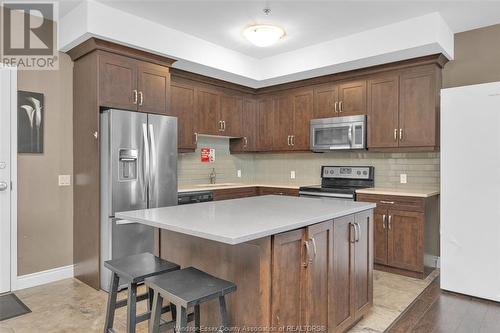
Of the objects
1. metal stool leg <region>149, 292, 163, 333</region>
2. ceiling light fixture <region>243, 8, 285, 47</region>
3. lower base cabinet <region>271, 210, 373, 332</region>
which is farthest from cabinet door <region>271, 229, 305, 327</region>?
ceiling light fixture <region>243, 8, 285, 47</region>

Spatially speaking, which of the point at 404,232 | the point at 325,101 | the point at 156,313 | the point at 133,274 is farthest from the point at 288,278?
the point at 325,101

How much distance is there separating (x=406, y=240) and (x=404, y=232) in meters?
0.09

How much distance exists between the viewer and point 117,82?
3.56 meters

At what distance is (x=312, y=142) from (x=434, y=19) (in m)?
2.04

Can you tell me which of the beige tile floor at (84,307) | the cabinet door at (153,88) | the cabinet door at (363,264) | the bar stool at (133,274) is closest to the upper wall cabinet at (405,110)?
the beige tile floor at (84,307)

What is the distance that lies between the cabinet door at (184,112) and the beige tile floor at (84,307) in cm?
205

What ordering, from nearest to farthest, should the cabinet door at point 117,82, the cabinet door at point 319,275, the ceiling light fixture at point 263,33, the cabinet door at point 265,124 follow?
1. the cabinet door at point 319,275
2. the ceiling light fixture at point 263,33
3. the cabinet door at point 117,82
4. the cabinet door at point 265,124

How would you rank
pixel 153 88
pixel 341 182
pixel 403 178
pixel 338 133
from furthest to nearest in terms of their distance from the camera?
pixel 341 182 → pixel 338 133 → pixel 403 178 → pixel 153 88

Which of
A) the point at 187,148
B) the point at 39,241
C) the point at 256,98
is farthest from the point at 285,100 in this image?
the point at 39,241

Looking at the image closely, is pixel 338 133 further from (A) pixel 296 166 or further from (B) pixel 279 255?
(B) pixel 279 255

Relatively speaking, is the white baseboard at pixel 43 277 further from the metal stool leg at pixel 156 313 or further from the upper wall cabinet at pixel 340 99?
the upper wall cabinet at pixel 340 99

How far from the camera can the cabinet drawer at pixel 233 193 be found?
15.2 ft

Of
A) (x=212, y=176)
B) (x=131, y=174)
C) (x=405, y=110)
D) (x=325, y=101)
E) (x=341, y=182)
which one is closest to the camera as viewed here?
(x=131, y=174)

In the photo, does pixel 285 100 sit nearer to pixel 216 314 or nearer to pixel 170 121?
pixel 170 121
